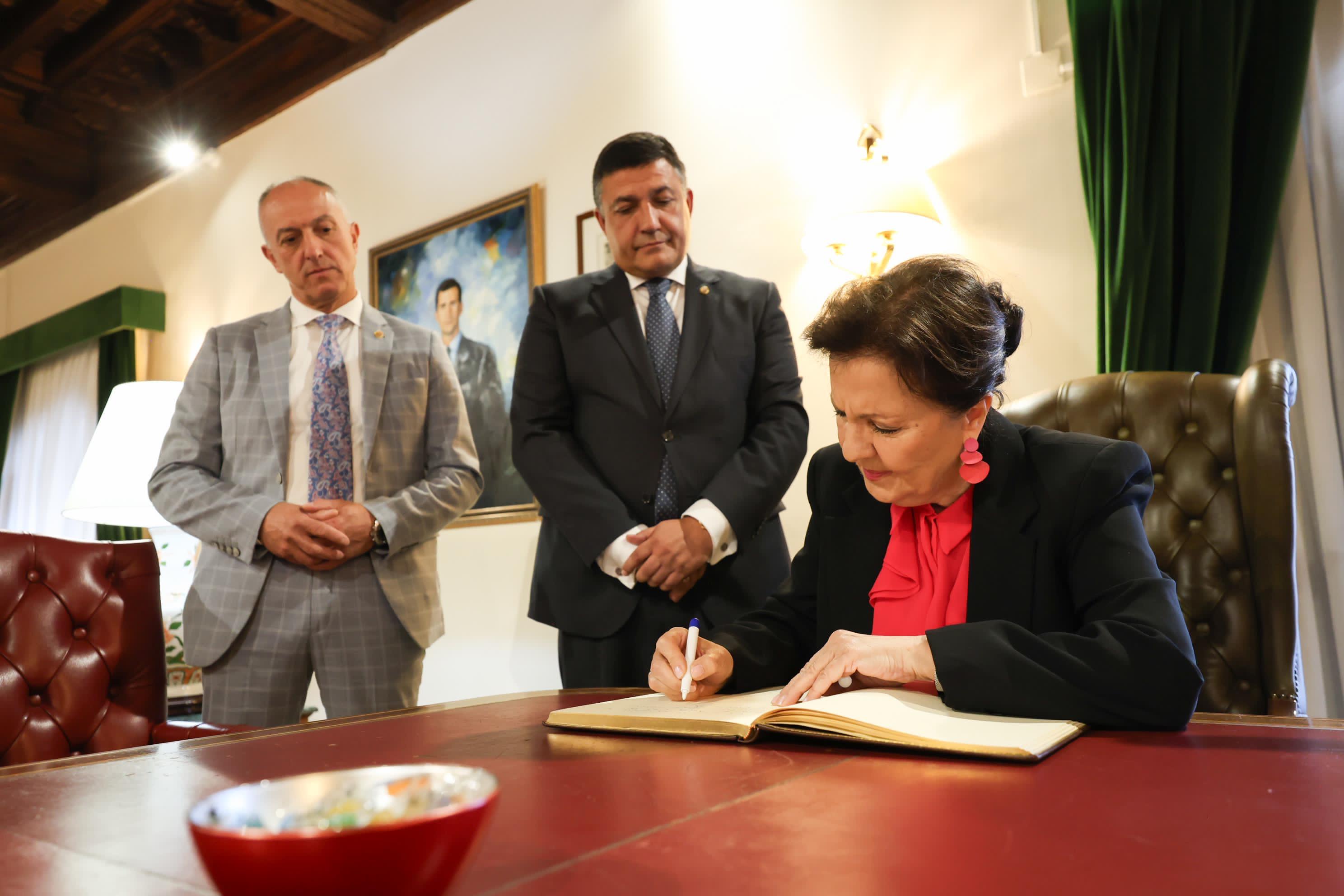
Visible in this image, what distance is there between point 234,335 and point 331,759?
5.76 ft

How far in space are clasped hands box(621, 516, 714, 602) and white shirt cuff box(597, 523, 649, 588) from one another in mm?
10

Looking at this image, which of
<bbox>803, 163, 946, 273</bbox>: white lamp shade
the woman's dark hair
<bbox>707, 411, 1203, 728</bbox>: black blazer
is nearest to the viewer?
<bbox>707, 411, 1203, 728</bbox>: black blazer

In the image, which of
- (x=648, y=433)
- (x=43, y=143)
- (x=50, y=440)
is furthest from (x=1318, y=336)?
(x=50, y=440)

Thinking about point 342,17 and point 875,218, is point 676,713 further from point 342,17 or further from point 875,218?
point 342,17

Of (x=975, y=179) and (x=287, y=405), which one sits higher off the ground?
(x=975, y=179)

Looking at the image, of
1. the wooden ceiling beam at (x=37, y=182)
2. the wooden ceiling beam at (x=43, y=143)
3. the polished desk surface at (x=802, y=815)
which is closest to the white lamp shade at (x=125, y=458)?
the polished desk surface at (x=802, y=815)

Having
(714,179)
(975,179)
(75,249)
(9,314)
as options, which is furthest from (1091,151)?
(9,314)

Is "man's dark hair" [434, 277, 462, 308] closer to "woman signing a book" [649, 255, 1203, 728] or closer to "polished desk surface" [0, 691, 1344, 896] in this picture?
"woman signing a book" [649, 255, 1203, 728]

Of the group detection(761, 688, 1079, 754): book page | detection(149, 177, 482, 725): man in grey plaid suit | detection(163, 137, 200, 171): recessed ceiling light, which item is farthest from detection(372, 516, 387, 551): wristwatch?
detection(163, 137, 200, 171): recessed ceiling light

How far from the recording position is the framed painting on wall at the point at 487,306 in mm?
4188

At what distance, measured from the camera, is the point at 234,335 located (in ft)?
8.14

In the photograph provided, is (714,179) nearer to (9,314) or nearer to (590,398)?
(590,398)

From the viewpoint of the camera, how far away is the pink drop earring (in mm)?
1376

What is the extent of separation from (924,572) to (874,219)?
1.80 meters
